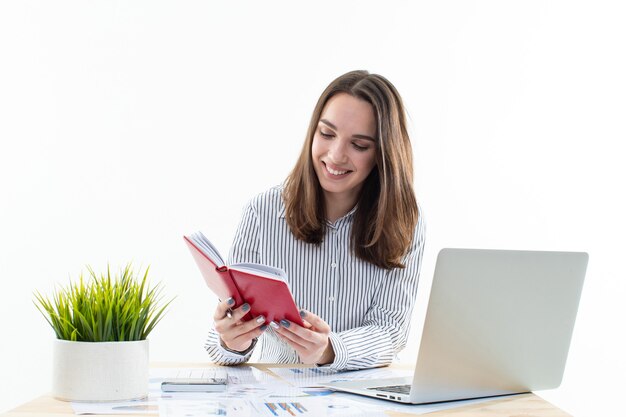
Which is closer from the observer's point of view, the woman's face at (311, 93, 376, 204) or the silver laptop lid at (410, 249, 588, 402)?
the silver laptop lid at (410, 249, 588, 402)

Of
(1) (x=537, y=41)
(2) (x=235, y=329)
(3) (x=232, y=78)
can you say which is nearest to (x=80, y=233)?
(3) (x=232, y=78)

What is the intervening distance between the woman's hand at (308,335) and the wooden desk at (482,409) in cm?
37

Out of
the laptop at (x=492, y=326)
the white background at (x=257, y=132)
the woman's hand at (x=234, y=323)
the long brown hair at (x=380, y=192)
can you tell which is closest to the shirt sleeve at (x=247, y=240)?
the long brown hair at (x=380, y=192)

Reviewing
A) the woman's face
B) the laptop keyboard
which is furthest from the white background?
the laptop keyboard

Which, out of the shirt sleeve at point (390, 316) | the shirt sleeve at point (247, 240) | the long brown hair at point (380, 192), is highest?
the long brown hair at point (380, 192)

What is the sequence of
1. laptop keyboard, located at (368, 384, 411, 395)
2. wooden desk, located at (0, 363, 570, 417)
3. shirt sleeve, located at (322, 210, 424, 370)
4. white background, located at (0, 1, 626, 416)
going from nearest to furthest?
1. wooden desk, located at (0, 363, 570, 417)
2. laptop keyboard, located at (368, 384, 411, 395)
3. shirt sleeve, located at (322, 210, 424, 370)
4. white background, located at (0, 1, 626, 416)

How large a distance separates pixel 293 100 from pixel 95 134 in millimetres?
1078

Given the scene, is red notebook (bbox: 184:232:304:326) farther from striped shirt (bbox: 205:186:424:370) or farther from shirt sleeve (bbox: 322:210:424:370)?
striped shirt (bbox: 205:186:424:370)

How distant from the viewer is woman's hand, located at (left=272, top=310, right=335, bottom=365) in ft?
5.47

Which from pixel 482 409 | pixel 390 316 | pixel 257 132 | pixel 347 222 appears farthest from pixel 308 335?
pixel 257 132

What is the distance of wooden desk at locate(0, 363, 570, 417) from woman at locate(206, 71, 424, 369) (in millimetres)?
642

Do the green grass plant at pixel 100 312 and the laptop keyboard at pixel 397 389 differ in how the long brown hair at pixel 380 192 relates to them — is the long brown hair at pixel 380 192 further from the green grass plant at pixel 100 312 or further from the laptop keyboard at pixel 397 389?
the green grass plant at pixel 100 312

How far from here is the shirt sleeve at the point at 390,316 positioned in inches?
77.6

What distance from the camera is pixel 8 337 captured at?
3.86 m
